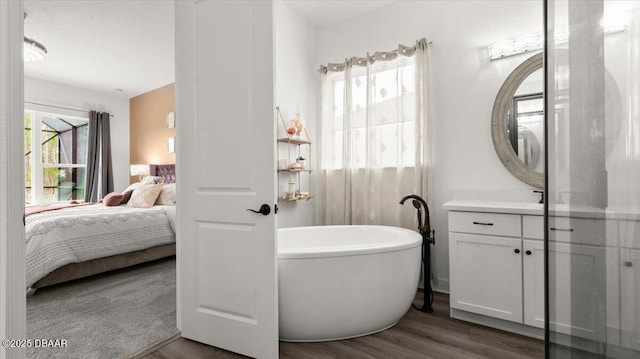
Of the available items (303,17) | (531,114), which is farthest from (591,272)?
(303,17)

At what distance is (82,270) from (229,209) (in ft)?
7.94

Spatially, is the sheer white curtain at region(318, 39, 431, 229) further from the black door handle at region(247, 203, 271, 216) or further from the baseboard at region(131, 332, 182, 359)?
the baseboard at region(131, 332, 182, 359)

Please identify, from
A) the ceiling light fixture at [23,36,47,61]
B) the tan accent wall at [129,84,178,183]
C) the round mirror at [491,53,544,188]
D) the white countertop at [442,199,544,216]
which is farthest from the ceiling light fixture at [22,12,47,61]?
the round mirror at [491,53,544,188]

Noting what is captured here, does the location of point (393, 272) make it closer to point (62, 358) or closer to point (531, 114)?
point (531, 114)

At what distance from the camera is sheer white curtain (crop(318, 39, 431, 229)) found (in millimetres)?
2871

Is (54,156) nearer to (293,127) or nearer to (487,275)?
(293,127)

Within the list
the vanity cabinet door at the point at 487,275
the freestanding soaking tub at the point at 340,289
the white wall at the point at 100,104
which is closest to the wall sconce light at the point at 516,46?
the vanity cabinet door at the point at 487,275

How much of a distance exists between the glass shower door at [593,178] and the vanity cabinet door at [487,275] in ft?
5.61

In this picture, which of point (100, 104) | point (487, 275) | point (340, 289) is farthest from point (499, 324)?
point (100, 104)

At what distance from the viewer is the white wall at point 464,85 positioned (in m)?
2.54

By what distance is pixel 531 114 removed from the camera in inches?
95.8

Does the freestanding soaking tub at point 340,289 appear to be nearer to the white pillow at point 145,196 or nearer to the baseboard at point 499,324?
the baseboard at point 499,324

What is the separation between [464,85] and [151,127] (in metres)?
5.68

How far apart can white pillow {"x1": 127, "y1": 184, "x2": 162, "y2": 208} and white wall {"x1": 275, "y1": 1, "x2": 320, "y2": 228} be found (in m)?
2.26
